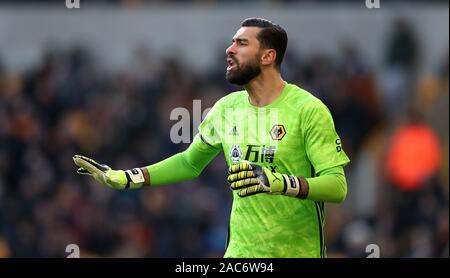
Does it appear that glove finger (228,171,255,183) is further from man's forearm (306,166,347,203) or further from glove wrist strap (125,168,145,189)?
glove wrist strap (125,168,145,189)

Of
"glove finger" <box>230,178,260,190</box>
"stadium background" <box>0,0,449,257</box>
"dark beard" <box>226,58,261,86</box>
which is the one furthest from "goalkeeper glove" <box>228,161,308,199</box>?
"stadium background" <box>0,0,449,257</box>

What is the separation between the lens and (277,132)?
8.40m

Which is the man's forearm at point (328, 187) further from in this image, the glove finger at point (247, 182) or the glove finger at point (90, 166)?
the glove finger at point (90, 166)

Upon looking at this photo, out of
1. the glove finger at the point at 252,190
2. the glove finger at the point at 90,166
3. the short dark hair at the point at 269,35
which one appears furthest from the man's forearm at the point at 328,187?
the glove finger at the point at 90,166

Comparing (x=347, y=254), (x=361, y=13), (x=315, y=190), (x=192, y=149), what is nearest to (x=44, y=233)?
(x=347, y=254)

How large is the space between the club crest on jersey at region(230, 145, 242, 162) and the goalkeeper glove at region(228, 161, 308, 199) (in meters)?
0.63

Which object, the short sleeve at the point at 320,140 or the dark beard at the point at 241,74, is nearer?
the short sleeve at the point at 320,140

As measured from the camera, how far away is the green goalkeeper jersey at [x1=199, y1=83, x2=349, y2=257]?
27.2 ft

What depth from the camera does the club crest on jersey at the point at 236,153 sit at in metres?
8.53

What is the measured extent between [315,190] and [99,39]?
11434 mm

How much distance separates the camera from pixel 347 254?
597 inches

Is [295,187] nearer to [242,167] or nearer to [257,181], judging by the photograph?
[257,181]

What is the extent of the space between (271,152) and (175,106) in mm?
9239
